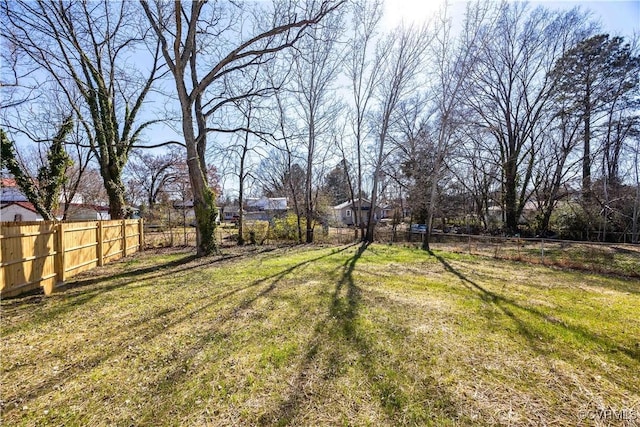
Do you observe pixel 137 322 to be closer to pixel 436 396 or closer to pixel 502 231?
pixel 436 396

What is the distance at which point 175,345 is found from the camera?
10.2 feet

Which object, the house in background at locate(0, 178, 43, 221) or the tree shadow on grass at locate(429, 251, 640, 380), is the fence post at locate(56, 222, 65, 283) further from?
the house in background at locate(0, 178, 43, 221)

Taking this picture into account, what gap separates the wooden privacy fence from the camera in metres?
4.49

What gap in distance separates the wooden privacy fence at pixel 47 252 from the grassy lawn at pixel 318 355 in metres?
0.41

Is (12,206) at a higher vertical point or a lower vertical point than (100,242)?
higher

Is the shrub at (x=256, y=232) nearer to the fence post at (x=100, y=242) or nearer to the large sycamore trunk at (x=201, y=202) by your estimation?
the large sycamore trunk at (x=201, y=202)

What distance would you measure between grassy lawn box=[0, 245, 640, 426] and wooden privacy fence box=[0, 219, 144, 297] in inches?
15.9

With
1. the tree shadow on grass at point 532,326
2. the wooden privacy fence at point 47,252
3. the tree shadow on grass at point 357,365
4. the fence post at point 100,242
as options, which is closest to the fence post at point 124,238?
the wooden privacy fence at point 47,252

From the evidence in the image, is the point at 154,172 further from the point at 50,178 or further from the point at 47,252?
the point at 47,252

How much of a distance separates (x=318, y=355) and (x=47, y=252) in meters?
6.04

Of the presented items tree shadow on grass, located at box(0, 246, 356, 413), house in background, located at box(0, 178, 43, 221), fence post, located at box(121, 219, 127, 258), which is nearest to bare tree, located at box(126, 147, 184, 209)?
house in background, located at box(0, 178, 43, 221)

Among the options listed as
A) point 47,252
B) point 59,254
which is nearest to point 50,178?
point 59,254

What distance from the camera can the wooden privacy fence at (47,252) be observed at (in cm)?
449

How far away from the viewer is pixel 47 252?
5.27 metres
